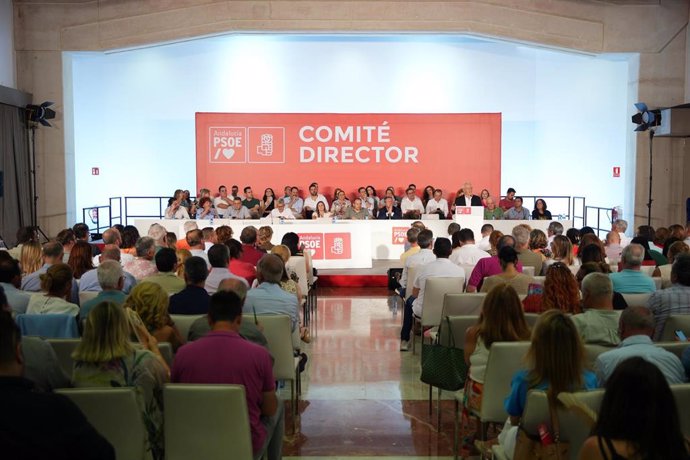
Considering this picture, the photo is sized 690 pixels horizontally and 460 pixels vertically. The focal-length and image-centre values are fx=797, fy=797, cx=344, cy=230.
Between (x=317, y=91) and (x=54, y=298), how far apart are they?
12910 mm

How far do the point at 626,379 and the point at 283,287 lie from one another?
412 cm

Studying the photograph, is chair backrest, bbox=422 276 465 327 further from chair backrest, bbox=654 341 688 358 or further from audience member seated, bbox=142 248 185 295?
chair backrest, bbox=654 341 688 358

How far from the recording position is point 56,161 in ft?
48.3

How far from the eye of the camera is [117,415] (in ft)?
11.1

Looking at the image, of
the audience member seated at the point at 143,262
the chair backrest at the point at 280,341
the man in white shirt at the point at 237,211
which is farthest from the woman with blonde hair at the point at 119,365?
the man in white shirt at the point at 237,211

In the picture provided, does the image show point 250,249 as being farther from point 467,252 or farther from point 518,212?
point 518,212

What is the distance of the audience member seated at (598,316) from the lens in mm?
4297

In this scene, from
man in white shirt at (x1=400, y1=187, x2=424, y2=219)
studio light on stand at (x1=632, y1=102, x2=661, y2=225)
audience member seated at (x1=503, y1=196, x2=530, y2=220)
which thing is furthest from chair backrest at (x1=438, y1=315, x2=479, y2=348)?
studio light on stand at (x1=632, y1=102, x2=661, y2=225)

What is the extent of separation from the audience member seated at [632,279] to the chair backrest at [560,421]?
123 inches

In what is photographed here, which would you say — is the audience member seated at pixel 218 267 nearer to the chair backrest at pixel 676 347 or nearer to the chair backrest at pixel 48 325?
the chair backrest at pixel 48 325

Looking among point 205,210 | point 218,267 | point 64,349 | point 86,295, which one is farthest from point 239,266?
point 205,210

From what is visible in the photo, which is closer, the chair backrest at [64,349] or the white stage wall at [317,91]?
the chair backrest at [64,349]

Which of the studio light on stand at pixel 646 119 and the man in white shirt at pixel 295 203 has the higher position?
the studio light on stand at pixel 646 119

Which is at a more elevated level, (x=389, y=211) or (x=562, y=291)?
(x=389, y=211)
